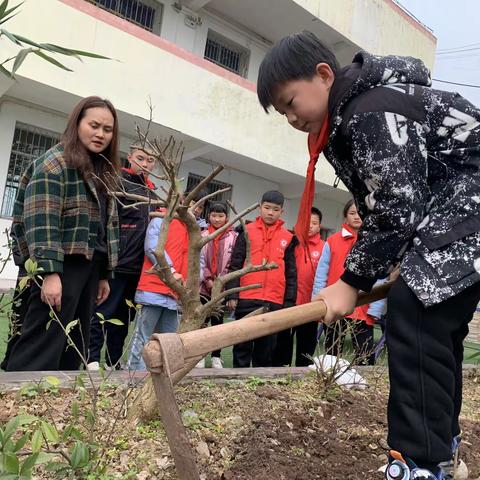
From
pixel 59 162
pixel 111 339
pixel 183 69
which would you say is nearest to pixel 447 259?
pixel 59 162

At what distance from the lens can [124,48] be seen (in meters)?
7.49

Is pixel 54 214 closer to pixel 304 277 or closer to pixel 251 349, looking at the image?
pixel 251 349

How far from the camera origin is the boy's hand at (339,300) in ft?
5.09

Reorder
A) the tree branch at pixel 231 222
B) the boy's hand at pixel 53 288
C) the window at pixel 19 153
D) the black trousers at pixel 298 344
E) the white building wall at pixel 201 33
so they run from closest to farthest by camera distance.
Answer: the tree branch at pixel 231 222
the boy's hand at pixel 53 288
the black trousers at pixel 298 344
the window at pixel 19 153
the white building wall at pixel 201 33

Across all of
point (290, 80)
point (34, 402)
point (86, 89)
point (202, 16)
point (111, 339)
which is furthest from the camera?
point (202, 16)

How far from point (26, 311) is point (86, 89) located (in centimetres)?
545

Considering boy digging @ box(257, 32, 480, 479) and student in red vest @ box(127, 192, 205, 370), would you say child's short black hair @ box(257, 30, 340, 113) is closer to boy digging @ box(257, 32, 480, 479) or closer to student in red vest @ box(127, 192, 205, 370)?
boy digging @ box(257, 32, 480, 479)

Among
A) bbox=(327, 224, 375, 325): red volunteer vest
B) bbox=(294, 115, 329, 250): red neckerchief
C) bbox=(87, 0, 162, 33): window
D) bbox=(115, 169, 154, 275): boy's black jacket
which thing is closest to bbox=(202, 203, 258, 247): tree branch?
bbox=(294, 115, 329, 250): red neckerchief

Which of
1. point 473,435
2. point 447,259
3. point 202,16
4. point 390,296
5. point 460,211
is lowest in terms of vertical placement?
point 473,435

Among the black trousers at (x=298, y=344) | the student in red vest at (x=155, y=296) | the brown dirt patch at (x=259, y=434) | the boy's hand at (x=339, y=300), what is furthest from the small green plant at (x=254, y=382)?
the black trousers at (x=298, y=344)

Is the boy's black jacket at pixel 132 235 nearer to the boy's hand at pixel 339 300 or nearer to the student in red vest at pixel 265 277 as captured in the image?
the student in red vest at pixel 265 277

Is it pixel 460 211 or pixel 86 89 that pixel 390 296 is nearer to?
pixel 460 211

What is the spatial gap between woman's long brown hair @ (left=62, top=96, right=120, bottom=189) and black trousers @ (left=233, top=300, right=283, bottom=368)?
1.74 metres

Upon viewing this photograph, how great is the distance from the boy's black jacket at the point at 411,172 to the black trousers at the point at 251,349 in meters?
2.41
